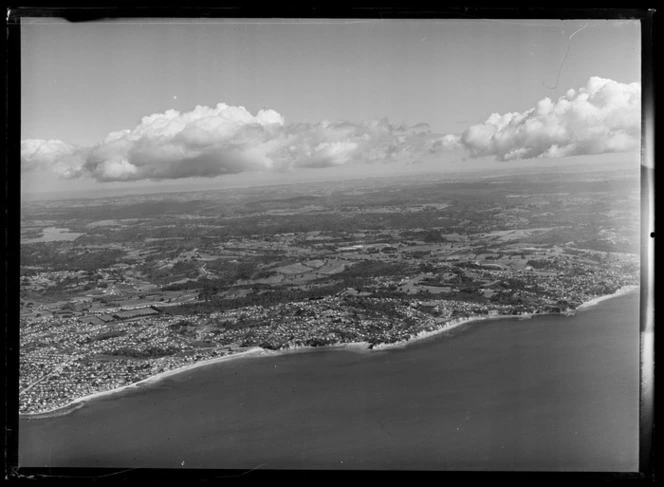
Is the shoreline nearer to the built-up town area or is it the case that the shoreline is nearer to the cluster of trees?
the built-up town area

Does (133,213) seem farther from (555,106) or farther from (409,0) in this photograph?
(555,106)

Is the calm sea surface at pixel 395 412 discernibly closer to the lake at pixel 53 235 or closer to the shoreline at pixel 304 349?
the shoreline at pixel 304 349

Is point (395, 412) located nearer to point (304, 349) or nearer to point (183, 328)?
point (304, 349)

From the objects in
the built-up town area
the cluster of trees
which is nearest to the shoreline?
the built-up town area

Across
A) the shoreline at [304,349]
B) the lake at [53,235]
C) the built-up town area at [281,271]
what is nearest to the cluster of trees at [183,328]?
the built-up town area at [281,271]

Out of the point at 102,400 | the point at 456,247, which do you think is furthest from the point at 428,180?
the point at 102,400

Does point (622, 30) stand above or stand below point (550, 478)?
above
